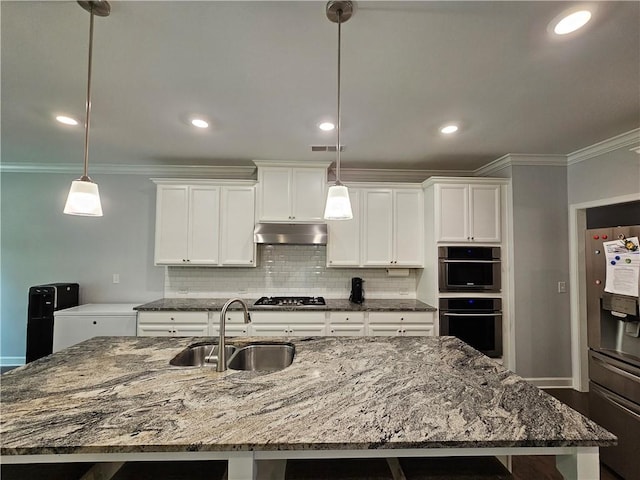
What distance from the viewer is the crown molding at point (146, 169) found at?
12.1 ft

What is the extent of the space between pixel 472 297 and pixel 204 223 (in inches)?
126

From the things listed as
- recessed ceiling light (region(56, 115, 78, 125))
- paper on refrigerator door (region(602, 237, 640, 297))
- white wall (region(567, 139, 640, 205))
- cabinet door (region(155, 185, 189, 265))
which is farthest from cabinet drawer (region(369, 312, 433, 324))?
recessed ceiling light (region(56, 115, 78, 125))

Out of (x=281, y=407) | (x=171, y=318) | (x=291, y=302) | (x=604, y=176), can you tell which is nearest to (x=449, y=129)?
(x=604, y=176)

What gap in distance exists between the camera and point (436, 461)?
1100 millimetres

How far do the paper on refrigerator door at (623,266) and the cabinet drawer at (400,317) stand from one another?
4.95ft

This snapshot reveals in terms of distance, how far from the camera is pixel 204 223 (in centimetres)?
345

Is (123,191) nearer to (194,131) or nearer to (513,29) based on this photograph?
(194,131)

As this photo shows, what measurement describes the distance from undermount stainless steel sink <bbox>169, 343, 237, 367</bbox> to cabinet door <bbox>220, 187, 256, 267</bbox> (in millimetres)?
1671

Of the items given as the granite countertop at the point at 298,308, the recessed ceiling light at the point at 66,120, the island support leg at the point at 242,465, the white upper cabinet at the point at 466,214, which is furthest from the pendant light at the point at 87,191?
the white upper cabinet at the point at 466,214

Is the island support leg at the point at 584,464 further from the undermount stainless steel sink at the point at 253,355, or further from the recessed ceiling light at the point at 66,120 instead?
the recessed ceiling light at the point at 66,120

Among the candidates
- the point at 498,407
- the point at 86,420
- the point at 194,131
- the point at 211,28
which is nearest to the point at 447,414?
the point at 498,407

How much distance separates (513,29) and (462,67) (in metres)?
0.31

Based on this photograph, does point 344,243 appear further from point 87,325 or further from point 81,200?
point 87,325

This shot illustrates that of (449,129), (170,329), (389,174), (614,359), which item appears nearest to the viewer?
(614,359)
